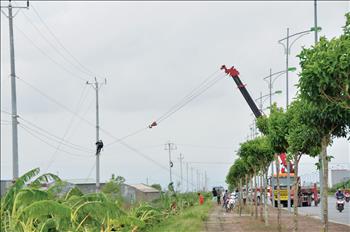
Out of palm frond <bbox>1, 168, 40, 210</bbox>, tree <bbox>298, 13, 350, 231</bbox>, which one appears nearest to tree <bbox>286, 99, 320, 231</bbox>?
tree <bbox>298, 13, 350, 231</bbox>

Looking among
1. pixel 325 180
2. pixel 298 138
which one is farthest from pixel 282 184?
pixel 325 180

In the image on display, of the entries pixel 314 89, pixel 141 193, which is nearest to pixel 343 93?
pixel 314 89

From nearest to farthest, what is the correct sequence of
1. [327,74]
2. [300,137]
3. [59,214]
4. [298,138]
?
1. [327,74]
2. [59,214]
3. [300,137]
4. [298,138]

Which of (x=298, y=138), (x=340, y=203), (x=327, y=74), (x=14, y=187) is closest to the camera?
(x=327, y=74)

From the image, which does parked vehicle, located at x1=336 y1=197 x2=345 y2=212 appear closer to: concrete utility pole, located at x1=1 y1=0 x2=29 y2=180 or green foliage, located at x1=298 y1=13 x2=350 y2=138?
concrete utility pole, located at x1=1 y1=0 x2=29 y2=180

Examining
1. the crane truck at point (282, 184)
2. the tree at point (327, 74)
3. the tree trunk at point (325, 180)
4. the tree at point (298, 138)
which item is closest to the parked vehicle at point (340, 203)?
the crane truck at point (282, 184)

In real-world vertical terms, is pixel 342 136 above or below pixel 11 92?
below

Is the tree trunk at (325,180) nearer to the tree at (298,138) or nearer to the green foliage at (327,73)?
the tree at (298,138)

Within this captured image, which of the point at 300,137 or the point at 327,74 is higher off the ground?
the point at 327,74

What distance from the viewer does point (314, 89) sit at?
1185 cm

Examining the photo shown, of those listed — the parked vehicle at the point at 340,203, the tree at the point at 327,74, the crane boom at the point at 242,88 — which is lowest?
the parked vehicle at the point at 340,203

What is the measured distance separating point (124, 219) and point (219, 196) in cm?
6422

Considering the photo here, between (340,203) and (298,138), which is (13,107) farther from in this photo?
(340,203)

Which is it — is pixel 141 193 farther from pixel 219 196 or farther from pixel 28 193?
pixel 28 193
